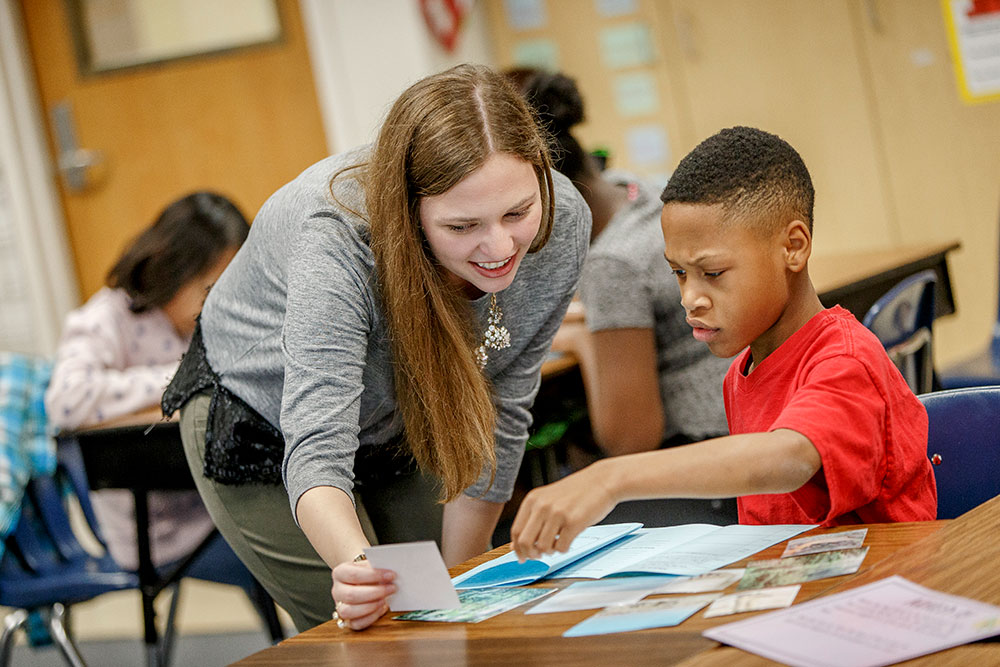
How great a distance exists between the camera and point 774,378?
1.23m

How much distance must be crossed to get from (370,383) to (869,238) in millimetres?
3196

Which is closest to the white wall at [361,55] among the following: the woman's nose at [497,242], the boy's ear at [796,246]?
the woman's nose at [497,242]

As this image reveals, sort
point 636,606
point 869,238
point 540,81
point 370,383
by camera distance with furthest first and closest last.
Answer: point 869,238
point 540,81
point 370,383
point 636,606

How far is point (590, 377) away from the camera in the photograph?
2328 millimetres

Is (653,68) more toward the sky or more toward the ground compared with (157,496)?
more toward the sky

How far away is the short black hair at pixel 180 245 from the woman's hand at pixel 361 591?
5.40ft

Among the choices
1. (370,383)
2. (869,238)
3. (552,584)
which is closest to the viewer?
(552,584)

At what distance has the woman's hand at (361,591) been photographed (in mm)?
1081

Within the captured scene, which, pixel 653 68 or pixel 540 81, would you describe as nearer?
pixel 540 81

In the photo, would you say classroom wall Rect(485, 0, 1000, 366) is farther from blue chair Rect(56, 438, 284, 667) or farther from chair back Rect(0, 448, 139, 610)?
chair back Rect(0, 448, 139, 610)

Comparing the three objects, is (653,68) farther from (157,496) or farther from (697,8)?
(157,496)

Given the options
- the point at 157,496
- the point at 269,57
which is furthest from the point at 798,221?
the point at 269,57

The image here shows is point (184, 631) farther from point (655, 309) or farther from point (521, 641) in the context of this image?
point (521, 641)

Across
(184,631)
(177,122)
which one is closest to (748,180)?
(184,631)
